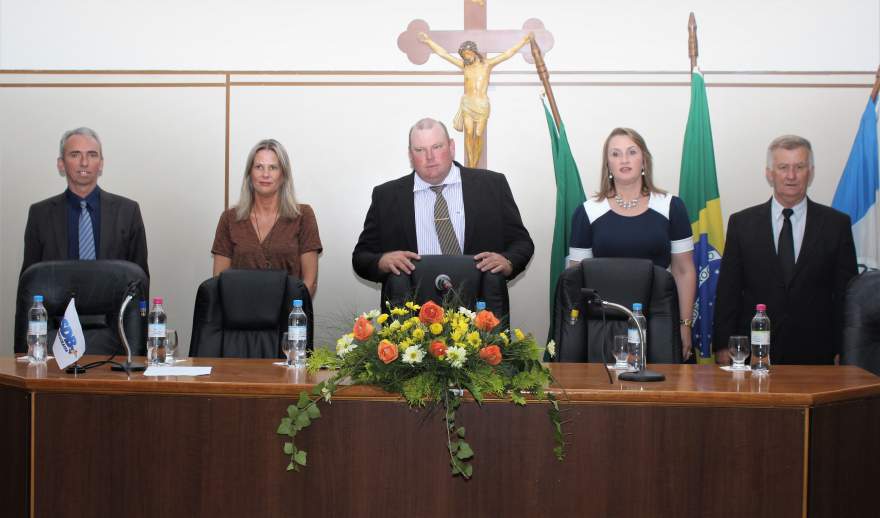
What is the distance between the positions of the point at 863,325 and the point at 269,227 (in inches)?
110

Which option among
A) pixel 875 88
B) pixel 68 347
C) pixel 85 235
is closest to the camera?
pixel 68 347

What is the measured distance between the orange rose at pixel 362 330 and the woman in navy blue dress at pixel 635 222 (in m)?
1.82

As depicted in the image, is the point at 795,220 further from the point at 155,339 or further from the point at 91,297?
the point at 91,297

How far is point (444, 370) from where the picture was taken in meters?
2.70

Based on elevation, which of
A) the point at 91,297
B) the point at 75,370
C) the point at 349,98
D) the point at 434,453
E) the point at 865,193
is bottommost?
the point at 434,453

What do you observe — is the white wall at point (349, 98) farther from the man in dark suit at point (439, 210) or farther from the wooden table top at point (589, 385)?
the wooden table top at point (589, 385)

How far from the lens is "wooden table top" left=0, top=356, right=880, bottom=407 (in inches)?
107

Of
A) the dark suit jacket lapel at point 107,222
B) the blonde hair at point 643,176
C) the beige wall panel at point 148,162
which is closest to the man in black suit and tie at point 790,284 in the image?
the blonde hair at point 643,176

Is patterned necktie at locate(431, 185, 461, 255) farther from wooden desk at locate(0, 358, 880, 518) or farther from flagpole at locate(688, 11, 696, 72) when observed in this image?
flagpole at locate(688, 11, 696, 72)

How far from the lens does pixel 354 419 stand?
2771 millimetres

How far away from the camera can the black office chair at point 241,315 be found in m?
3.78

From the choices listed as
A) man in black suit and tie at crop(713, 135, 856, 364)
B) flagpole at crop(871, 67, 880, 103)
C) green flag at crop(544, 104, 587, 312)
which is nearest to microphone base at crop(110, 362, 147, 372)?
man in black suit and tie at crop(713, 135, 856, 364)

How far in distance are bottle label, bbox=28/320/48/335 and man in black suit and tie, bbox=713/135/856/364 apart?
2.83 meters

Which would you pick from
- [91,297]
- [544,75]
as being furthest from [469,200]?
[91,297]
